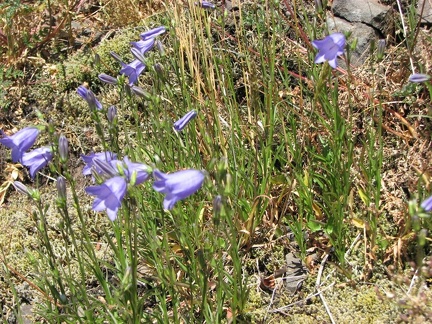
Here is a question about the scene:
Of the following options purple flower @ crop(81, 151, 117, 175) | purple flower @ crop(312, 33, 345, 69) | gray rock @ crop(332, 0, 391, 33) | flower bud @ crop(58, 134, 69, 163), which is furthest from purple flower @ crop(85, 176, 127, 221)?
gray rock @ crop(332, 0, 391, 33)

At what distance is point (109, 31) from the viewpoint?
16.6 ft

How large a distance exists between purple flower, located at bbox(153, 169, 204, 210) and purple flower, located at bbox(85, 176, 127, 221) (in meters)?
0.14

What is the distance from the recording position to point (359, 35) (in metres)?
4.26

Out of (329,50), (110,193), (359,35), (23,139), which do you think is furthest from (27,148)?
(359,35)

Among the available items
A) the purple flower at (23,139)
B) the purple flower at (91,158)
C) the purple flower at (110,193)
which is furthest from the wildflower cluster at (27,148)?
the purple flower at (110,193)

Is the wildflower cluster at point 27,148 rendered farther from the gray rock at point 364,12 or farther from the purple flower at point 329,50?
the gray rock at point 364,12

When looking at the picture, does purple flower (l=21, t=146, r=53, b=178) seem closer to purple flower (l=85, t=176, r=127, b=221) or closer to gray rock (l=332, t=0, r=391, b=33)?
purple flower (l=85, t=176, r=127, b=221)

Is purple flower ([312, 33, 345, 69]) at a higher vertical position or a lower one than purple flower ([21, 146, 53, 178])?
higher

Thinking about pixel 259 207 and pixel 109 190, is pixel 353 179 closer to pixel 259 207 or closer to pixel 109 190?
pixel 259 207

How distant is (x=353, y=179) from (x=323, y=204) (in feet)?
0.73

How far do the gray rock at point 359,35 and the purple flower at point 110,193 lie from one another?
8.24ft

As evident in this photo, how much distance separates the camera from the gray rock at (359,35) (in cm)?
417

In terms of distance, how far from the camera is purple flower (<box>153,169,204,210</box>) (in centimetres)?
217

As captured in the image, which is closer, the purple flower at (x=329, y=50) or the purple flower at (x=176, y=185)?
the purple flower at (x=176, y=185)
